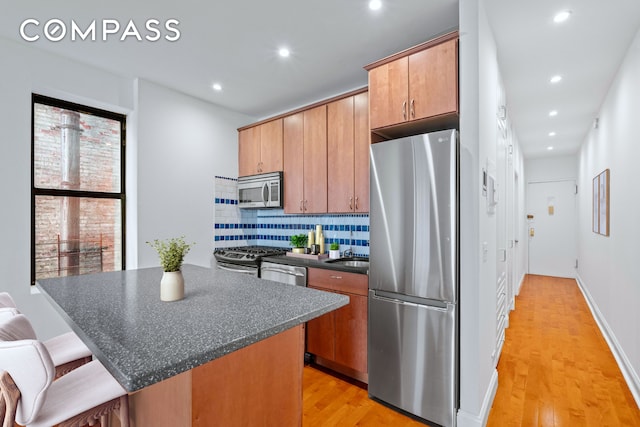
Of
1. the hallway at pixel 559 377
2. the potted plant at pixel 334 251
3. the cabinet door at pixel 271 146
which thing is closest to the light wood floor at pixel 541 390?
the hallway at pixel 559 377

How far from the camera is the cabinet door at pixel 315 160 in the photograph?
313cm

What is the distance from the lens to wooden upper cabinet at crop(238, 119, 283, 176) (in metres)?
3.61

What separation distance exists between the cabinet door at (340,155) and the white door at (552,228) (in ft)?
19.5

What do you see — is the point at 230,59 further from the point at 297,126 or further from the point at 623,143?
the point at 623,143

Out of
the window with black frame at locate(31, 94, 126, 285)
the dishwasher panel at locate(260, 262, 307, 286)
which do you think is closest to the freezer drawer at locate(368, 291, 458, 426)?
the dishwasher panel at locate(260, 262, 307, 286)

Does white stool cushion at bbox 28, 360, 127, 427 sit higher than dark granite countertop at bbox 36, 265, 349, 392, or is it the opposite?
dark granite countertop at bbox 36, 265, 349, 392

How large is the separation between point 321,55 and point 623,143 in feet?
8.99

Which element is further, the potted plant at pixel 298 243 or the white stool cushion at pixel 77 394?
the potted plant at pixel 298 243

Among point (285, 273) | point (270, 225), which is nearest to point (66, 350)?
point (285, 273)

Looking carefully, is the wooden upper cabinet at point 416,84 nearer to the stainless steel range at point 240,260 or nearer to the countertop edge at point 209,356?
the countertop edge at point 209,356

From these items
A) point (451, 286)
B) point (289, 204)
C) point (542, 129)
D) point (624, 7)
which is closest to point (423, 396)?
point (451, 286)

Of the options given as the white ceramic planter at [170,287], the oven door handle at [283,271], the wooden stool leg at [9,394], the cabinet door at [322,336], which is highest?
the white ceramic planter at [170,287]

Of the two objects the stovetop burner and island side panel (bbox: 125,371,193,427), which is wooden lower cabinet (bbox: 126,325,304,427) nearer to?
island side panel (bbox: 125,371,193,427)

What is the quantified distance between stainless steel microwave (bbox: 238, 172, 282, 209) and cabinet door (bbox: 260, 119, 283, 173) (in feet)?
0.35
